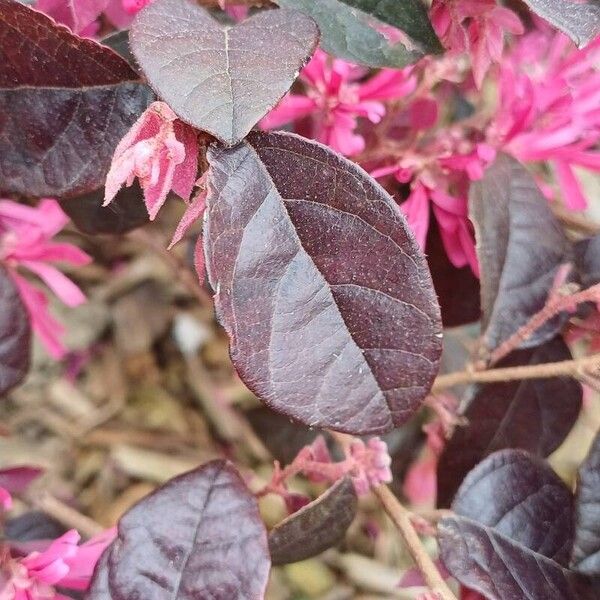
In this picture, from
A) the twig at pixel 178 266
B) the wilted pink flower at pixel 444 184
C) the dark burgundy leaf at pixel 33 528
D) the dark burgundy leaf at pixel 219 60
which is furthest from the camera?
the twig at pixel 178 266

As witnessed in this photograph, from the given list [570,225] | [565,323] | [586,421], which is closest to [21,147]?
[565,323]

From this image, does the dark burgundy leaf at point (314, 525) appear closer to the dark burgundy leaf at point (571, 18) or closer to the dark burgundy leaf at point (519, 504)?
the dark burgundy leaf at point (519, 504)

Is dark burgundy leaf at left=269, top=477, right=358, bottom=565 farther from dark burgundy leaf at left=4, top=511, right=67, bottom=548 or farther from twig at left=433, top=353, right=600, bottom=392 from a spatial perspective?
dark burgundy leaf at left=4, top=511, right=67, bottom=548

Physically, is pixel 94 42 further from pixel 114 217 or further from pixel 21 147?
pixel 114 217

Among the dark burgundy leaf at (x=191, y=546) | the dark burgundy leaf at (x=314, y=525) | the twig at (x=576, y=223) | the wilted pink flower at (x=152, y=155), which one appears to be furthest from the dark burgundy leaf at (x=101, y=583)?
the twig at (x=576, y=223)

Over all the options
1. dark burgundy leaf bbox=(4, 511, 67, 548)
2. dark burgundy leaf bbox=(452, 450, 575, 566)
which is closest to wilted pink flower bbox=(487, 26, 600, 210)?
dark burgundy leaf bbox=(452, 450, 575, 566)

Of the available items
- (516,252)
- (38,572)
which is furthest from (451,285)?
(38,572)
